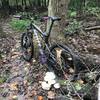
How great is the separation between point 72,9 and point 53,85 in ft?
21.6

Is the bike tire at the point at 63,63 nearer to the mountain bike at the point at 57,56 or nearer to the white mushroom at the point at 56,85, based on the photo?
the mountain bike at the point at 57,56

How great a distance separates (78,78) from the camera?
4.67 meters

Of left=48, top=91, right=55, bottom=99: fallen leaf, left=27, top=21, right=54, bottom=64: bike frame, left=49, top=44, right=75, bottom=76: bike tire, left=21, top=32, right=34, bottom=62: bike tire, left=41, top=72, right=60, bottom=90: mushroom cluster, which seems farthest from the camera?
left=21, top=32, right=34, bottom=62: bike tire

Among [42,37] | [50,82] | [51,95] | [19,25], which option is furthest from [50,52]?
[19,25]

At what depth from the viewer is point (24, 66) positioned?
6004 mm

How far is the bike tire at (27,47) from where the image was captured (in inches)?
241

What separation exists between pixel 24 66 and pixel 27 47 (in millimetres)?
617

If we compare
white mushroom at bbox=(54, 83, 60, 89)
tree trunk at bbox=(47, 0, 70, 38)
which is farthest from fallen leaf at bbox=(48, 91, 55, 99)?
tree trunk at bbox=(47, 0, 70, 38)

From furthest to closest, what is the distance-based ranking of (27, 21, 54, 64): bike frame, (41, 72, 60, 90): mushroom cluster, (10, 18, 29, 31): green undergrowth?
(10, 18, 29, 31): green undergrowth < (27, 21, 54, 64): bike frame < (41, 72, 60, 90): mushroom cluster

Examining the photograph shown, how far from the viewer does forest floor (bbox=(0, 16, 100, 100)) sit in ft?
16.0

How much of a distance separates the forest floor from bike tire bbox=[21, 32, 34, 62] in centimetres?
13

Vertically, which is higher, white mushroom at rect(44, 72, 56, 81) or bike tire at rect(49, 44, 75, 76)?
bike tire at rect(49, 44, 75, 76)

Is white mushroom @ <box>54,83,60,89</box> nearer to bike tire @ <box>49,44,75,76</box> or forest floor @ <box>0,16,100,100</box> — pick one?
forest floor @ <box>0,16,100,100</box>

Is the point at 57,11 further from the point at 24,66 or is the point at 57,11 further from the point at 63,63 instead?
the point at 24,66
